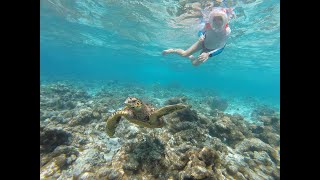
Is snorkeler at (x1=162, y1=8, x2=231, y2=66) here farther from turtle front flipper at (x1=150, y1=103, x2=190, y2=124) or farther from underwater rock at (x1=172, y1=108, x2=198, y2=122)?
turtle front flipper at (x1=150, y1=103, x2=190, y2=124)

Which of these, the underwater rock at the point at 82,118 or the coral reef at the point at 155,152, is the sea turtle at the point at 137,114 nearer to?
the coral reef at the point at 155,152

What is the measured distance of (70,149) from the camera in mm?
6496

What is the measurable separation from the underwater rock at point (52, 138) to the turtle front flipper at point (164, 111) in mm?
3650

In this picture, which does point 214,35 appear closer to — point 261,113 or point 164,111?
point 164,111

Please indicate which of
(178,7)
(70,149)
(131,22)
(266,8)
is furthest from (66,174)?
(131,22)

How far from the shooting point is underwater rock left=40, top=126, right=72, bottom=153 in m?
6.41

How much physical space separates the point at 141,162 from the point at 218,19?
8780 mm

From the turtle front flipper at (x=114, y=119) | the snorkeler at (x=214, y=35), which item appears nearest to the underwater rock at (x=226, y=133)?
the snorkeler at (x=214, y=35)

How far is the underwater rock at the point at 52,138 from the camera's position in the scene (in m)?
6.41

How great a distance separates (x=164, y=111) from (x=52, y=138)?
14.4 ft

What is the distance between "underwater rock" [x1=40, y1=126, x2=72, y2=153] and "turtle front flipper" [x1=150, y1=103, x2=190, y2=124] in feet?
12.0

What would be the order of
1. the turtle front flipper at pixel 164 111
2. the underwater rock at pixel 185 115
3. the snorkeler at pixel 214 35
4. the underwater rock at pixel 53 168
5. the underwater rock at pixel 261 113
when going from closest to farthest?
the turtle front flipper at pixel 164 111 < the underwater rock at pixel 53 168 < the underwater rock at pixel 185 115 < the snorkeler at pixel 214 35 < the underwater rock at pixel 261 113

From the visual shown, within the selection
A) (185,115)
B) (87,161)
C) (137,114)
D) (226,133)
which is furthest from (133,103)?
(226,133)

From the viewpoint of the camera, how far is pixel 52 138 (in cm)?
670
